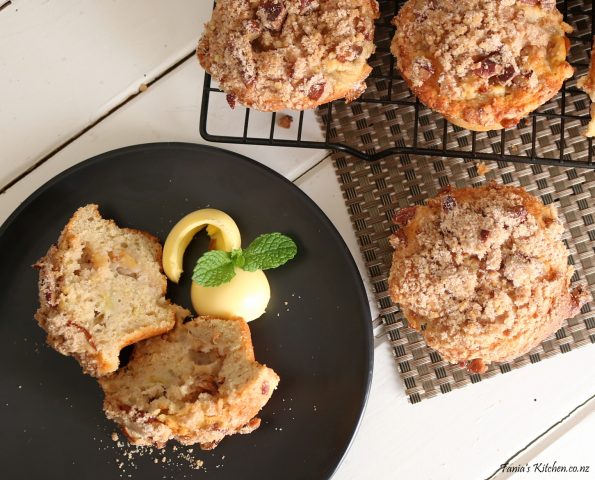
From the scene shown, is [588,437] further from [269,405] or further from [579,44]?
[579,44]

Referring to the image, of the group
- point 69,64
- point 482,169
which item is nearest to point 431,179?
point 482,169

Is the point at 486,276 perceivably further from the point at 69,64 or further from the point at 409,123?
the point at 69,64

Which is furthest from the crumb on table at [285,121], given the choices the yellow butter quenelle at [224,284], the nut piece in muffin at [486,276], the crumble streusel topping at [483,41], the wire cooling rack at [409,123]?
the nut piece in muffin at [486,276]

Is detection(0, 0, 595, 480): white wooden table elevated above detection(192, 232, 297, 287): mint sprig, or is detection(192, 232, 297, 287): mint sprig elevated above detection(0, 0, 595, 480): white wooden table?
detection(0, 0, 595, 480): white wooden table

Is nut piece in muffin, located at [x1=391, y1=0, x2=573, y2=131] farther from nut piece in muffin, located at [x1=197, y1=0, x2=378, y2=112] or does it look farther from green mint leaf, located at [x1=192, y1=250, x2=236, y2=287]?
green mint leaf, located at [x1=192, y1=250, x2=236, y2=287]

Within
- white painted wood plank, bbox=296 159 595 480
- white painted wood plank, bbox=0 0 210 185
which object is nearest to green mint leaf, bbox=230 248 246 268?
white painted wood plank, bbox=296 159 595 480

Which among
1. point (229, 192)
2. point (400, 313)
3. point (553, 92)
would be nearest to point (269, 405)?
point (400, 313)
